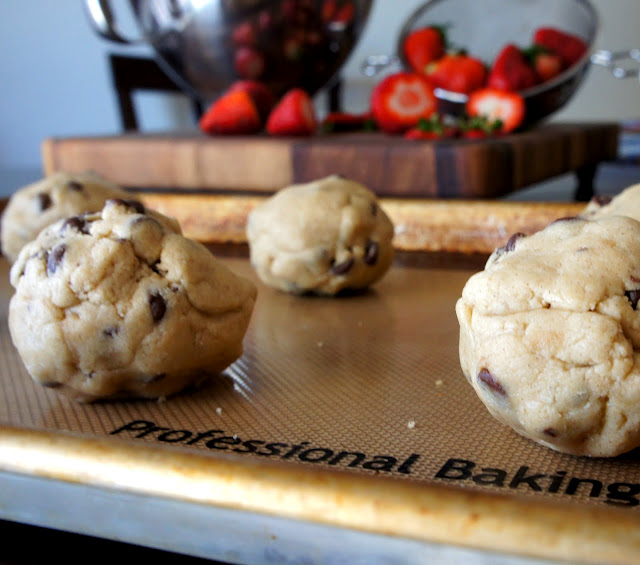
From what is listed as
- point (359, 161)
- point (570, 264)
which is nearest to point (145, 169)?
point (359, 161)

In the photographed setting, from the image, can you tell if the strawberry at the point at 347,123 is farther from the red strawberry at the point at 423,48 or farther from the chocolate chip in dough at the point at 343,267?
the chocolate chip in dough at the point at 343,267

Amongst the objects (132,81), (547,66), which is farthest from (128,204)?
(132,81)

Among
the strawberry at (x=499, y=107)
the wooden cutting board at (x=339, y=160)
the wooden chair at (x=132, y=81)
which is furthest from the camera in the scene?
the wooden chair at (x=132, y=81)

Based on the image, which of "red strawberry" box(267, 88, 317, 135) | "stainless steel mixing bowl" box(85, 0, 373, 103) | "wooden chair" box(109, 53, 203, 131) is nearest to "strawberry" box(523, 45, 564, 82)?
"stainless steel mixing bowl" box(85, 0, 373, 103)

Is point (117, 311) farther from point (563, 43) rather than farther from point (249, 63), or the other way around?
point (563, 43)

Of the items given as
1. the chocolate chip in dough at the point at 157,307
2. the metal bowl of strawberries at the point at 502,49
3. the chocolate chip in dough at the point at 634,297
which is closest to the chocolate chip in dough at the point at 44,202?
the chocolate chip in dough at the point at 157,307
